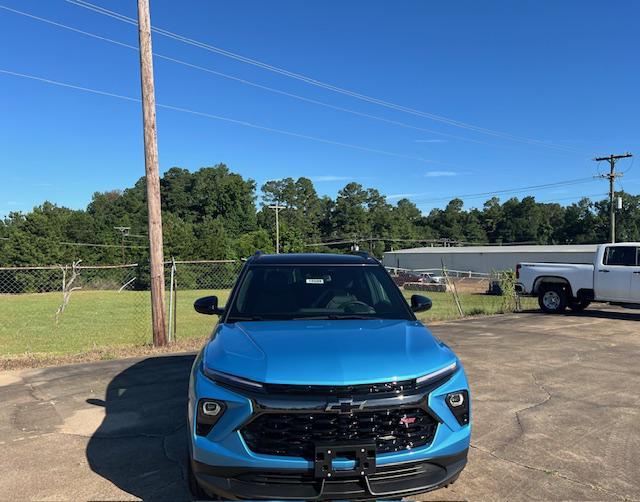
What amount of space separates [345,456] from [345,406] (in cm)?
27

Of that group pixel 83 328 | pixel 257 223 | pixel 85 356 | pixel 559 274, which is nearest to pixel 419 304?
pixel 85 356

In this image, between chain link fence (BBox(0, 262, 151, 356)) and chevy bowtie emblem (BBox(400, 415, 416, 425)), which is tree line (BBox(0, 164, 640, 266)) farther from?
chevy bowtie emblem (BBox(400, 415, 416, 425))

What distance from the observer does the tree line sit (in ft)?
244

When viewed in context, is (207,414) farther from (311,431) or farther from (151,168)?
(151,168)

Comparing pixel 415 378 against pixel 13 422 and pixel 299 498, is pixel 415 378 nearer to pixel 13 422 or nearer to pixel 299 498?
pixel 299 498

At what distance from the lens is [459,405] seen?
330 cm

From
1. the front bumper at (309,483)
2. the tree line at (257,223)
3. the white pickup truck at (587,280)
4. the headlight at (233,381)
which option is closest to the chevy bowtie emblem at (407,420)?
the front bumper at (309,483)

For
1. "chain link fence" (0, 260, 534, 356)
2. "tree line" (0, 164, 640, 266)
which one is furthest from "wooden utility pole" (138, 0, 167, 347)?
"tree line" (0, 164, 640, 266)

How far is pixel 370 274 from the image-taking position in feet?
16.9

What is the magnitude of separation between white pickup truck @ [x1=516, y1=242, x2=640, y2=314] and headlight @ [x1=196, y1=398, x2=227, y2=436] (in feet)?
46.6

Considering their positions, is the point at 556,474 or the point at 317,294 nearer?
the point at 556,474

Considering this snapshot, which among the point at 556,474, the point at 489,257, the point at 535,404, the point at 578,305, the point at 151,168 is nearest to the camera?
the point at 556,474

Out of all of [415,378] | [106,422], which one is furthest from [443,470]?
[106,422]

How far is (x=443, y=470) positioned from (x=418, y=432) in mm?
274
